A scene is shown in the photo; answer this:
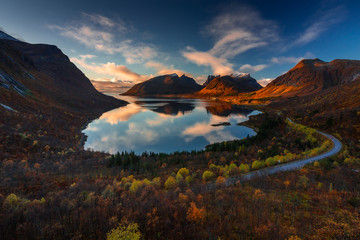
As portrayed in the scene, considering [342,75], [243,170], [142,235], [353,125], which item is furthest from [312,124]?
[342,75]

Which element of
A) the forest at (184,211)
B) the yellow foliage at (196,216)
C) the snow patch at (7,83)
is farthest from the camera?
the snow patch at (7,83)

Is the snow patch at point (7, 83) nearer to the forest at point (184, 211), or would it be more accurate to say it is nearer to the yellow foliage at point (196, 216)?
the forest at point (184, 211)

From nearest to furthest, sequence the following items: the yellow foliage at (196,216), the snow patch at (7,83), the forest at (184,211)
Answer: the forest at (184,211), the yellow foliage at (196,216), the snow patch at (7,83)

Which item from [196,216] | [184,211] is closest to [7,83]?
[184,211]

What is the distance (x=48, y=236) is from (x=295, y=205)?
11.9m

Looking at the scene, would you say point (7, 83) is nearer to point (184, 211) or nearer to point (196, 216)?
point (184, 211)

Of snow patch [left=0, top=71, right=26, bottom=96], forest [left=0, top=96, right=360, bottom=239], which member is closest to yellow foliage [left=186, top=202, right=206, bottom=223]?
forest [left=0, top=96, right=360, bottom=239]

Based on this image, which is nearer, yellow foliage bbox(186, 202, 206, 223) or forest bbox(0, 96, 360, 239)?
forest bbox(0, 96, 360, 239)

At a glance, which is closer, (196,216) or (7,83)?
(196,216)

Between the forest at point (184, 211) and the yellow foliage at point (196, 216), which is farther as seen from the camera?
the yellow foliage at point (196, 216)

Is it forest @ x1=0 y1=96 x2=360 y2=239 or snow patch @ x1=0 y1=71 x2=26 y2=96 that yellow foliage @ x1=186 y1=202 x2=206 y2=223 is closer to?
forest @ x1=0 y1=96 x2=360 y2=239

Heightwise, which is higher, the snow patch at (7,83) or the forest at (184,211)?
the snow patch at (7,83)

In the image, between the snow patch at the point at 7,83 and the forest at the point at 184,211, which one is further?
the snow patch at the point at 7,83

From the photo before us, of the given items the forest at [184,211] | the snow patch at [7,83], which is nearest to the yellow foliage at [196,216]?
the forest at [184,211]
